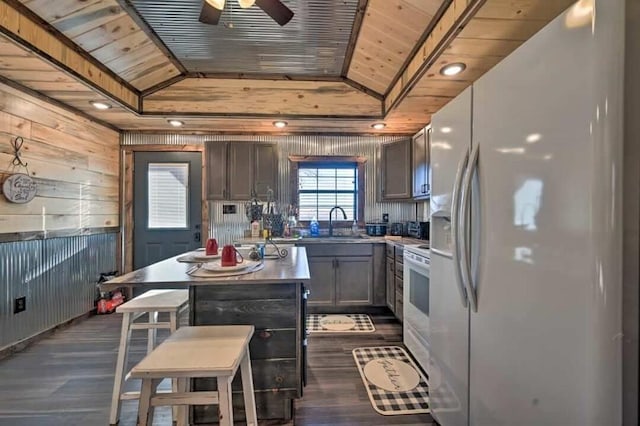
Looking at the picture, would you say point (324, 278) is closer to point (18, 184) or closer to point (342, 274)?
point (342, 274)

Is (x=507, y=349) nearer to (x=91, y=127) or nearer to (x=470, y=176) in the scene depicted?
(x=470, y=176)

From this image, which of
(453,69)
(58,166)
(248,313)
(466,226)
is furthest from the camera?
(58,166)

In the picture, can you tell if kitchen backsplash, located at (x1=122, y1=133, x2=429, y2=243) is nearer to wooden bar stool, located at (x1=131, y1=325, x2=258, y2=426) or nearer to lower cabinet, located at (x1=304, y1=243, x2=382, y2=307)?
lower cabinet, located at (x1=304, y1=243, x2=382, y2=307)

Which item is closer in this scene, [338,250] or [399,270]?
[399,270]

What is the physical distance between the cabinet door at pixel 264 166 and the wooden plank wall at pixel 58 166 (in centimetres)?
186

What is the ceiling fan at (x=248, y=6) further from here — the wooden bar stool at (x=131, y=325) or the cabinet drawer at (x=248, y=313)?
the wooden bar stool at (x=131, y=325)

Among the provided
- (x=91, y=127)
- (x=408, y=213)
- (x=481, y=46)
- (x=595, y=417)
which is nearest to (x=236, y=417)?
(x=595, y=417)

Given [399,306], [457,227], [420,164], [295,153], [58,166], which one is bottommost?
[399,306]

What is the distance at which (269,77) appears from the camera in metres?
3.37

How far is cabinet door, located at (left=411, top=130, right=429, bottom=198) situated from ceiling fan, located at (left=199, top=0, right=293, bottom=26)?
2.10 metres

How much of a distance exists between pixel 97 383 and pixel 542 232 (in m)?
2.87

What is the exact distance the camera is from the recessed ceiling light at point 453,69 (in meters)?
2.33

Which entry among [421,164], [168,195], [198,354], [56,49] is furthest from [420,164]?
[56,49]

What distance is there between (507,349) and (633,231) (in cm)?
59
